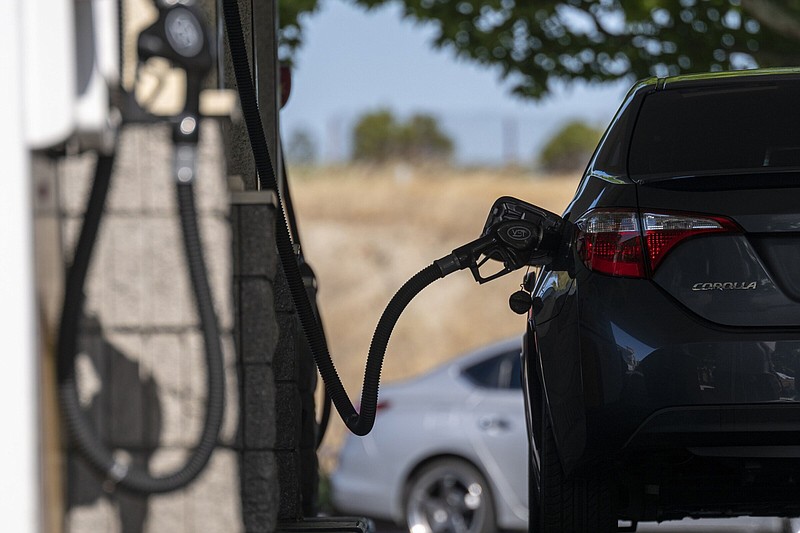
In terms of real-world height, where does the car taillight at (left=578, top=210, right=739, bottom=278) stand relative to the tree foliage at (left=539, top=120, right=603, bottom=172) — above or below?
below

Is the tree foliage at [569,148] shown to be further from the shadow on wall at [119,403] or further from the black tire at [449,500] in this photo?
the shadow on wall at [119,403]

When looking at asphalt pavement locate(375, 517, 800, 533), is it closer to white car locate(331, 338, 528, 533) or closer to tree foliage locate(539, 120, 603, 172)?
white car locate(331, 338, 528, 533)

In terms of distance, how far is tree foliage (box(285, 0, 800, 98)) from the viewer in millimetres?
11914

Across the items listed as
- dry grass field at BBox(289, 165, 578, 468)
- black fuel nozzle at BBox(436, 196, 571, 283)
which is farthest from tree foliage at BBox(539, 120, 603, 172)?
black fuel nozzle at BBox(436, 196, 571, 283)

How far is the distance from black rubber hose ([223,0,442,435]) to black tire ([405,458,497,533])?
590cm

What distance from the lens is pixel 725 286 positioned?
4559mm

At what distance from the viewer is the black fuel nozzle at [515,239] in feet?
17.1

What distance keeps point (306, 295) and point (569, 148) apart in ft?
161

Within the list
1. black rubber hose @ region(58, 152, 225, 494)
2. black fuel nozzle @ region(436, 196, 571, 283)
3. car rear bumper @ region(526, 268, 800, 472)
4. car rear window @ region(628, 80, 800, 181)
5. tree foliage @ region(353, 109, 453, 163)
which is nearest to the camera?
black rubber hose @ region(58, 152, 225, 494)

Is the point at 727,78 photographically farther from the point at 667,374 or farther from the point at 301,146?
the point at 301,146

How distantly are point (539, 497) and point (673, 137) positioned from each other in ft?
4.65

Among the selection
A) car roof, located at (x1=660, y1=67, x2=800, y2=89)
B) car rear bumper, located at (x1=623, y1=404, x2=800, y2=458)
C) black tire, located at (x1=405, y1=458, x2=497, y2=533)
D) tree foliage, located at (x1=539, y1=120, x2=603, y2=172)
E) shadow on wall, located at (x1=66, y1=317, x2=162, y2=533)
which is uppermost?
tree foliage, located at (x1=539, y1=120, x2=603, y2=172)

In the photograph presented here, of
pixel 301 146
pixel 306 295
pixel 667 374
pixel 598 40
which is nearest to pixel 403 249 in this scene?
pixel 301 146

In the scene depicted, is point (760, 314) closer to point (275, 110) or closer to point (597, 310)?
point (597, 310)
